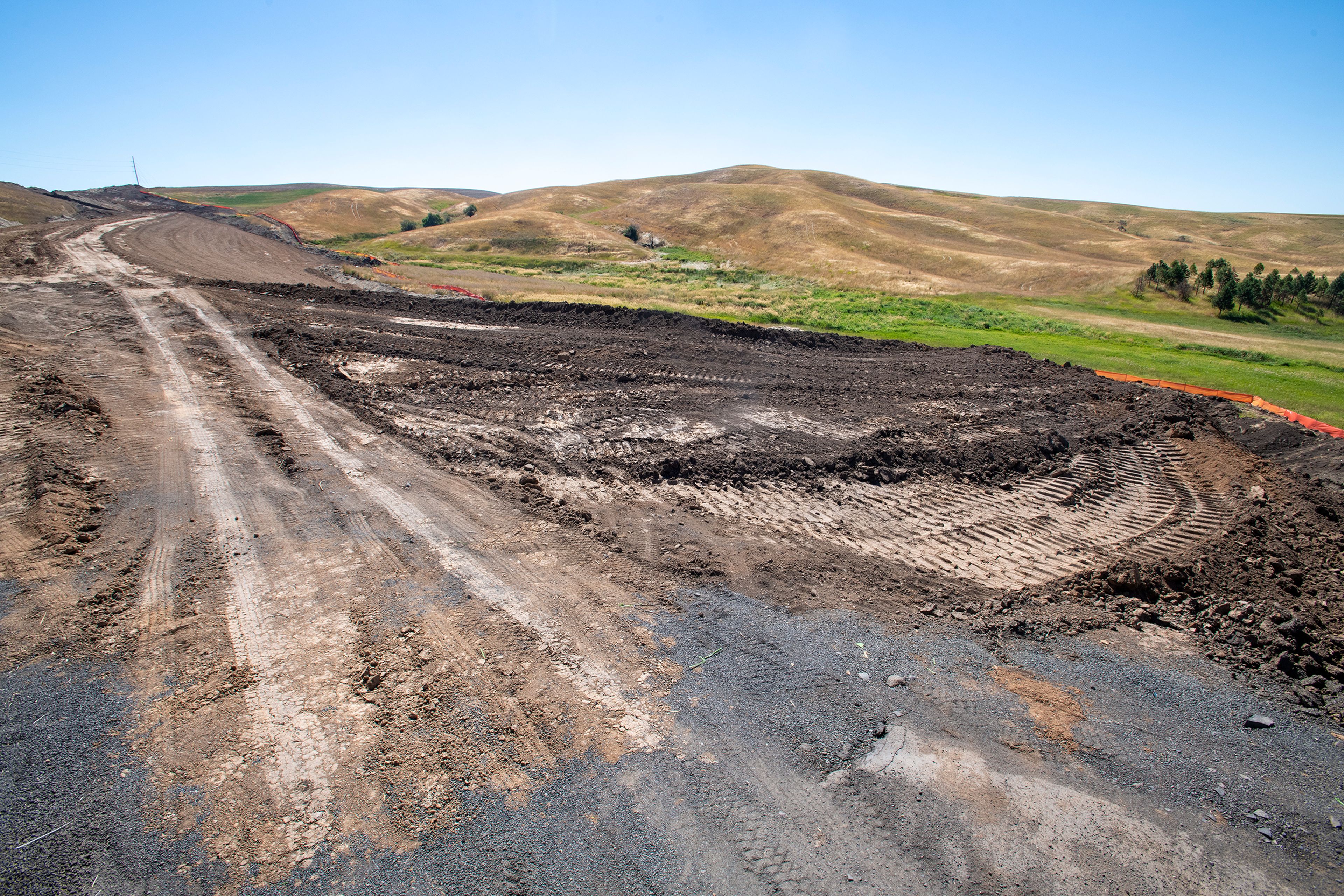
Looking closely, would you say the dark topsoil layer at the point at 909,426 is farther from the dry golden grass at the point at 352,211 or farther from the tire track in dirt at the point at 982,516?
the dry golden grass at the point at 352,211

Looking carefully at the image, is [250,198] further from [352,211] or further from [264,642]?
[264,642]

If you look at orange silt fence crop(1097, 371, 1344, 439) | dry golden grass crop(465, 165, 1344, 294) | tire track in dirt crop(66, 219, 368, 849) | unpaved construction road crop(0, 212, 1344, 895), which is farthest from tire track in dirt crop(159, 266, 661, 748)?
dry golden grass crop(465, 165, 1344, 294)

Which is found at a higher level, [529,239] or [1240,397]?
[529,239]

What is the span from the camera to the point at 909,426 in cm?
1238

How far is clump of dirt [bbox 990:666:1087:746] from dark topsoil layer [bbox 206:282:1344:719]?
0.67 metres

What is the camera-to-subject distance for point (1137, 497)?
9500mm

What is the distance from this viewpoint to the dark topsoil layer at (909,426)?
6.48 meters

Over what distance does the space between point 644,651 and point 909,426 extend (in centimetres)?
885

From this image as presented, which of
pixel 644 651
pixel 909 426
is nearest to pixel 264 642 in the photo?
pixel 644 651

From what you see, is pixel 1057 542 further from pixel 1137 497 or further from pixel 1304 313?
pixel 1304 313

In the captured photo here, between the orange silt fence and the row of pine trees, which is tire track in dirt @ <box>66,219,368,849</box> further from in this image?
the row of pine trees

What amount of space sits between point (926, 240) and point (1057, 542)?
5683 cm

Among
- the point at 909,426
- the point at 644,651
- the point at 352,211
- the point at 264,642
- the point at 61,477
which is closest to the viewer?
the point at 264,642

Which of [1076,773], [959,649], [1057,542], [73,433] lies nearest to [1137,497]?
[1057,542]
